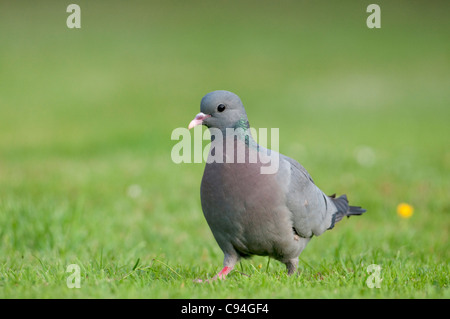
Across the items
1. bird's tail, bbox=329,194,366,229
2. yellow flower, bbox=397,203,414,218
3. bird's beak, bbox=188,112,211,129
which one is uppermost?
bird's beak, bbox=188,112,211,129

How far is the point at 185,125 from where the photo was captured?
11.0m

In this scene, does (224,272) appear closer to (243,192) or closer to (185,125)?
(243,192)

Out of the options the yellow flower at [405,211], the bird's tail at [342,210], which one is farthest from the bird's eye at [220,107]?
the yellow flower at [405,211]

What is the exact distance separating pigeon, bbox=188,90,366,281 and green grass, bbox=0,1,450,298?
0.71ft

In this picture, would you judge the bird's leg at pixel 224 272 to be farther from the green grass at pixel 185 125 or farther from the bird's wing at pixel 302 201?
the bird's wing at pixel 302 201

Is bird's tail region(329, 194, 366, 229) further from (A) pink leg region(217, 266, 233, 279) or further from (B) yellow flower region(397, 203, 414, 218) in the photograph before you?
(B) yellow flower region(397, 203, 414, 218)

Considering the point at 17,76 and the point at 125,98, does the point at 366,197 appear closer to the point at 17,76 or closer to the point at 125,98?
the point at 125,98

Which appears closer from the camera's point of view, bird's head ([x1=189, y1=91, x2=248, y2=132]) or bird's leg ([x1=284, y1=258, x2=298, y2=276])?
bird's head ([x1=189, y1=91, x2=248, y2=132])

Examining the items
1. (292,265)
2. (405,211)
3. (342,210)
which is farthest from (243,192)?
(405,211)

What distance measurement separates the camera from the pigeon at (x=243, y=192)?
345 cm

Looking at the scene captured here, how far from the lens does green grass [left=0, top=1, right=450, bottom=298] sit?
12.5 feet

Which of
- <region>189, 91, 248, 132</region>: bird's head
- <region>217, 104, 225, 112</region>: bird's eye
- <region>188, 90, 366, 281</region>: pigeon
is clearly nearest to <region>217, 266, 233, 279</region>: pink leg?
<region>188, 90, 366, 281</region>: pigeon

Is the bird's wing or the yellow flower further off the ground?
the bird's wing

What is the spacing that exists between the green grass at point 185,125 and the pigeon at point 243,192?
0.22 metres
